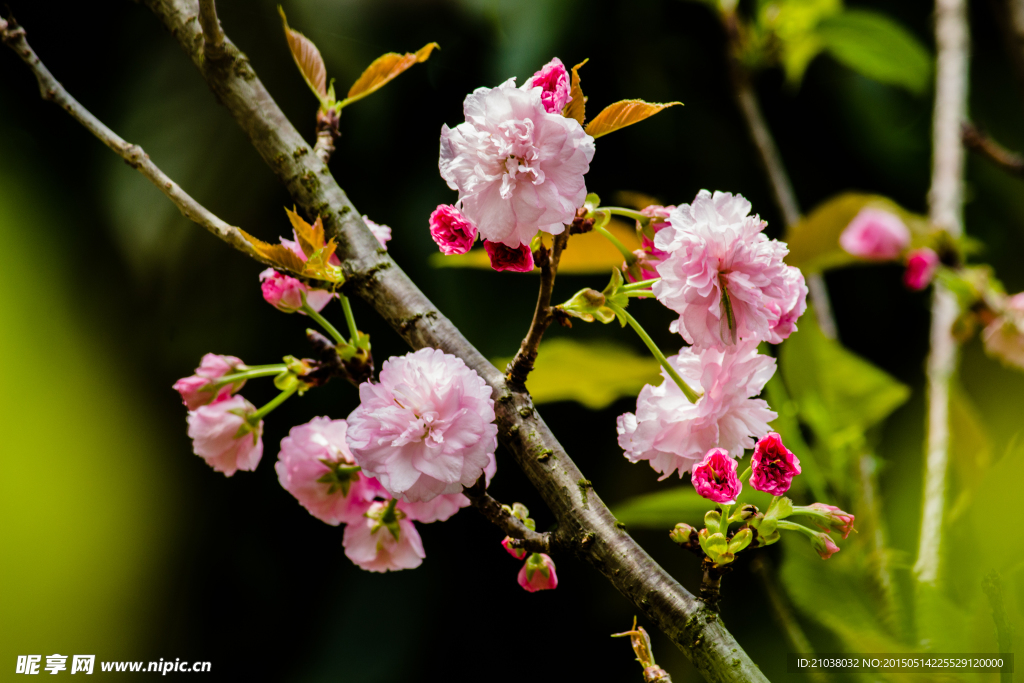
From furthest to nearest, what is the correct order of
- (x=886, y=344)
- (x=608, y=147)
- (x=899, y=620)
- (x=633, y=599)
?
(x=886, y=344) < (x=608, y=147) < (x=899, y=620) < (x=633, y=599)

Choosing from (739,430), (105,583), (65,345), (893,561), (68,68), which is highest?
(68,68)

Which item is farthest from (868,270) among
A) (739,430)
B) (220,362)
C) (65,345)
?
(65,345)

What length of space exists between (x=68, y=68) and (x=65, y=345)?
0.32 metres

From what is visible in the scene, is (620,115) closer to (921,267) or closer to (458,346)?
(458,346)

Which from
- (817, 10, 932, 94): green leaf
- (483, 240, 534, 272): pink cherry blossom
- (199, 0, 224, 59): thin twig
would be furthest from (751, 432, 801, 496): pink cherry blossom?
(817, 10, 932, 94): green leaf

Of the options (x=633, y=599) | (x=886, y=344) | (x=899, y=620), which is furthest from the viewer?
(x=886, y=344)

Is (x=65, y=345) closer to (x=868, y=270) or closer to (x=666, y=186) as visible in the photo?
(x=666, y=186)

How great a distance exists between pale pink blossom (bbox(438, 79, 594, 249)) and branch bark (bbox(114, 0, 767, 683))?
3.1 inches

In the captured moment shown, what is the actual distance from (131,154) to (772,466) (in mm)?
327

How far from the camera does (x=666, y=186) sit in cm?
91

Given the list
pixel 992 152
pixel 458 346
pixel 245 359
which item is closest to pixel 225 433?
pixel 458 346

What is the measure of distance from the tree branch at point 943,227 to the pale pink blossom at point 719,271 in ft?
1.24

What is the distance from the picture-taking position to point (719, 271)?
0.85ft

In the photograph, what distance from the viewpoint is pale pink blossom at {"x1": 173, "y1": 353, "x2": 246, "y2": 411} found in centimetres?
33
